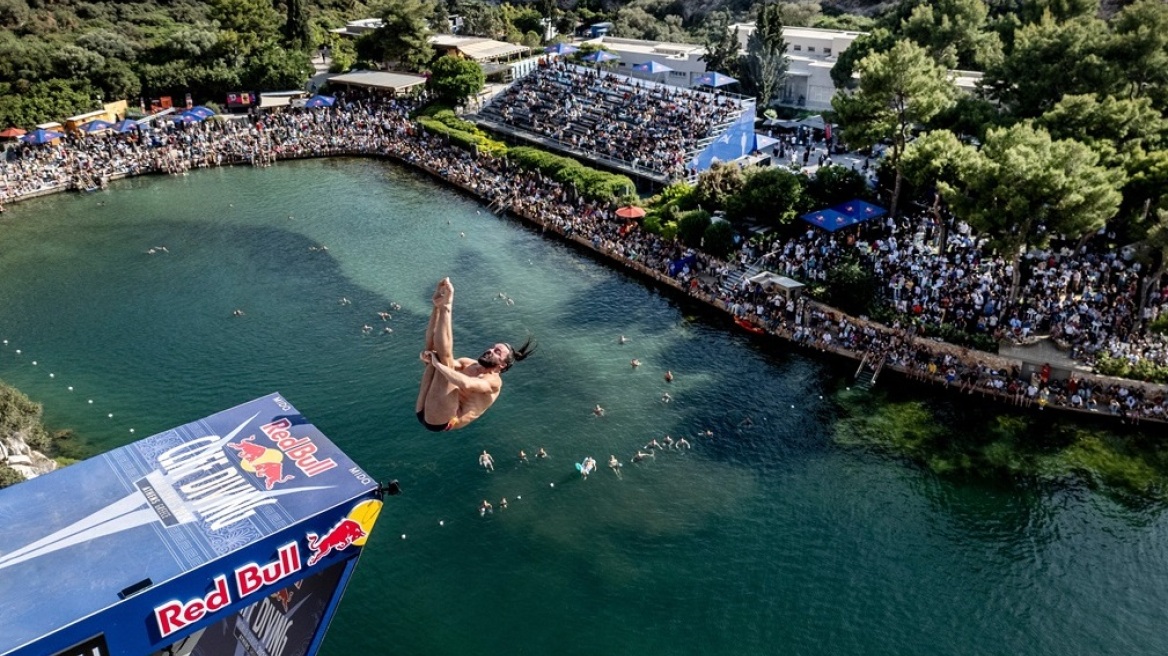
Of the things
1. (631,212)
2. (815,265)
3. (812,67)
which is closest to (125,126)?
(631,212)

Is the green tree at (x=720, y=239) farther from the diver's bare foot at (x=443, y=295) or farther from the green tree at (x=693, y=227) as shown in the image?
the diver's bare foot at (x=443, y=295)

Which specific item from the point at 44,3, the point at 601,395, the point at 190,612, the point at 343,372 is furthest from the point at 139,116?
the point at 190,612

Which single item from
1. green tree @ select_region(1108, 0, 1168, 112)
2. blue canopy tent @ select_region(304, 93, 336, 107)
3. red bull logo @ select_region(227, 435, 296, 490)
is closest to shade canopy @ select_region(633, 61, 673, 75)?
blue canopy tent @ select_region(304, 93, 336, 107)

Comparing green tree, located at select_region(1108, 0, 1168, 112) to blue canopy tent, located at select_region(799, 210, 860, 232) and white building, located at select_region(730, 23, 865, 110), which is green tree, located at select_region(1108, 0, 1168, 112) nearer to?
blue canopy tent, located at select_region(799, 210, 860, 232)

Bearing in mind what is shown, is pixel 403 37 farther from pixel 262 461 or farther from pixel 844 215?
pixel 262 461

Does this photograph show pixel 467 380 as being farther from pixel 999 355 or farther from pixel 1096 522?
pixel 999 355

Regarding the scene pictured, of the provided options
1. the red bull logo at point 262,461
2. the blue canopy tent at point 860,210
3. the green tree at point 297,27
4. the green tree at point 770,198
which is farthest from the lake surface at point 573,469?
the green tree at point 297,27
